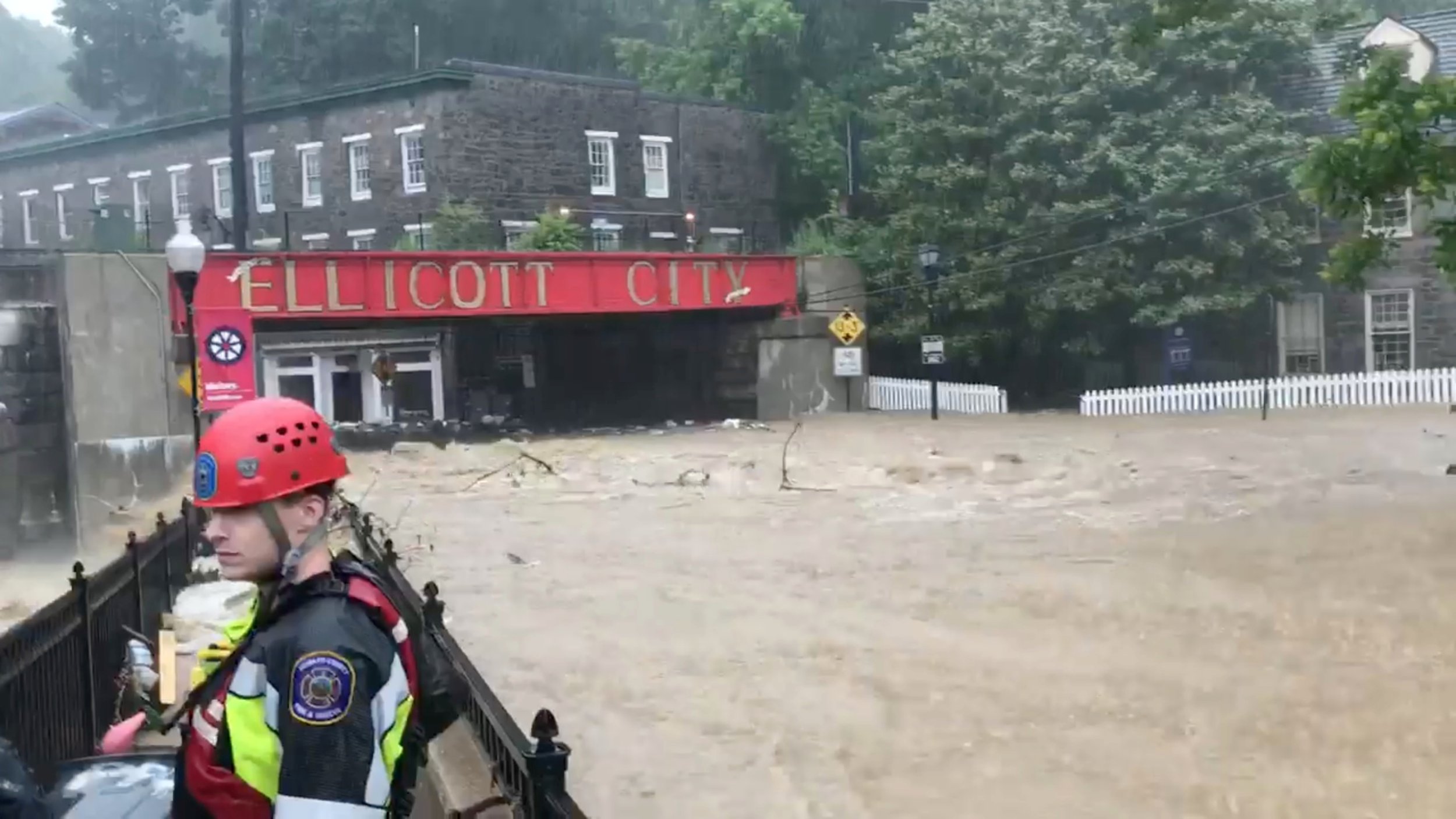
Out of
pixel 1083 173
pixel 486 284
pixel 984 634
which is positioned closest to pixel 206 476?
pixel 984 634

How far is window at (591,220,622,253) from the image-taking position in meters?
38.9

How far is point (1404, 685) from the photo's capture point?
8.59m

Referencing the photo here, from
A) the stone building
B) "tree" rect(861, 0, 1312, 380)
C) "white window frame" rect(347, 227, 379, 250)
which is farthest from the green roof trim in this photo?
"tree" rect(861, 0, 1312, 380)

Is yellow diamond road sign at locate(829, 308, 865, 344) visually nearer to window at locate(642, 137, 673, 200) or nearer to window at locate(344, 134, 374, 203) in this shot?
window at locate(642, 137, 673, 200)

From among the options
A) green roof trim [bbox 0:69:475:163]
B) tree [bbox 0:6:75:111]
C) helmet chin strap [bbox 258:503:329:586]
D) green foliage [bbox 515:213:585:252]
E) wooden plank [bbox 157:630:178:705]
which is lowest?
wooden plank [bbox 157:630:178:705]

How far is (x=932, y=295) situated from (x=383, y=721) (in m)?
33.9

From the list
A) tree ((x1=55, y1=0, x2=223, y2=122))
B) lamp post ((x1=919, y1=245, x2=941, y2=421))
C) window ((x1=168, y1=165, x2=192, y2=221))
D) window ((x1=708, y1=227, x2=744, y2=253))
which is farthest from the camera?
tree ((x1=55, y1=0, x2=223, y2=122))

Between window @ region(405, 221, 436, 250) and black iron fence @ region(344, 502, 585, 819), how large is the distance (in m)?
29.9

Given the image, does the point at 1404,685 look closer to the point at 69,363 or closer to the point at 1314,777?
the point at 1314,777

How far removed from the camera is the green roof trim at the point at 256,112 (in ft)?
131

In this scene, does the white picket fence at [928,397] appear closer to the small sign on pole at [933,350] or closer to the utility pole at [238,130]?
the small sign on pole at [933,350]

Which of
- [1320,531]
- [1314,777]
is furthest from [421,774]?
[1320,531]

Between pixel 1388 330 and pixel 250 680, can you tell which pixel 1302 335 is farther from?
pixel 250 680

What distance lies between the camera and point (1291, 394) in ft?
112
